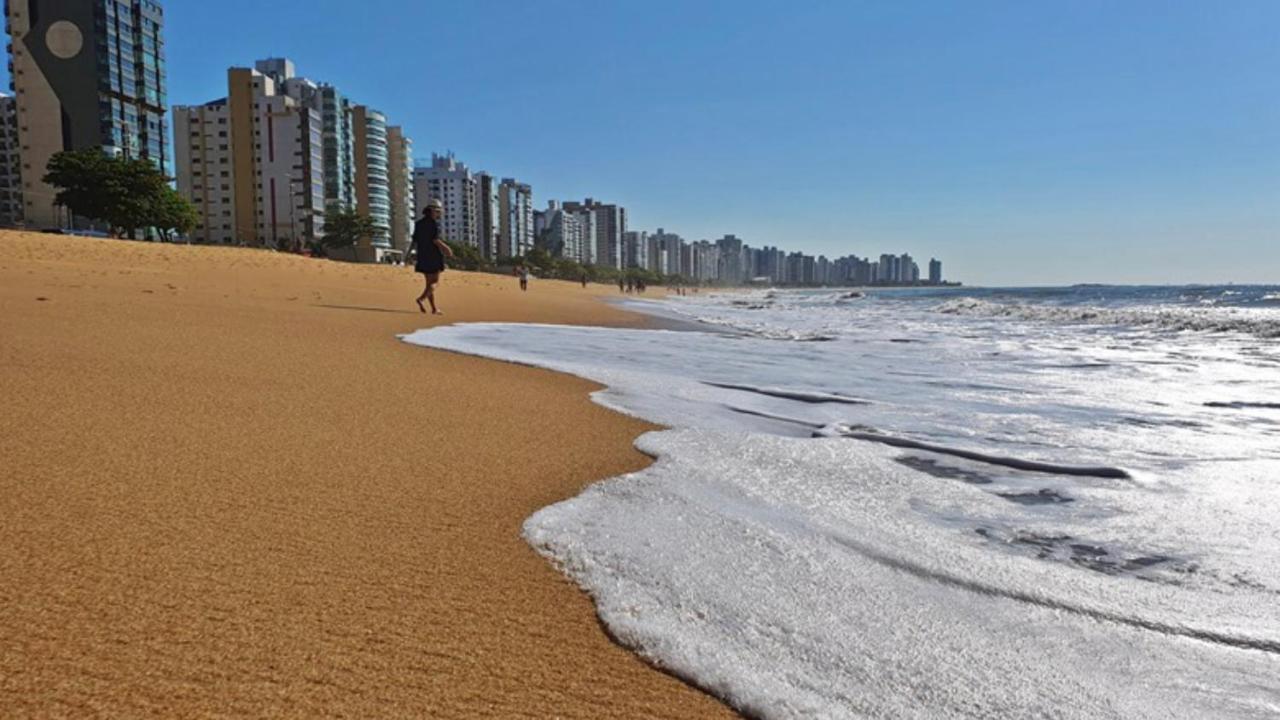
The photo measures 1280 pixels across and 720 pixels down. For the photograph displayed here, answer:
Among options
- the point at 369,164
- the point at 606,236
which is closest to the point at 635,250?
the point at 606,236

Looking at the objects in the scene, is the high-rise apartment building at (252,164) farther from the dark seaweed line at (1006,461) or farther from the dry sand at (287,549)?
the dark seaweed line at (1006,461)

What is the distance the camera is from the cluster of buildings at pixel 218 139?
70000 mm

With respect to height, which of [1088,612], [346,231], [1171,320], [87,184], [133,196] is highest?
[346,231]

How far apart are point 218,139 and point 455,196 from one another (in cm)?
3926

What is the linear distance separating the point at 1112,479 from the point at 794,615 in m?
1.66

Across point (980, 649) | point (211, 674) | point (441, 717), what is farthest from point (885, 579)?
point (211, 674)

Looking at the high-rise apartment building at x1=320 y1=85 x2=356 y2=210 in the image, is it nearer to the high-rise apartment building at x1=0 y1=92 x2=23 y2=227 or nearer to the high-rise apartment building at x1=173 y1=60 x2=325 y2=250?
the high-rise apartment building at x1=173 y1=60 x2=325 y2=250

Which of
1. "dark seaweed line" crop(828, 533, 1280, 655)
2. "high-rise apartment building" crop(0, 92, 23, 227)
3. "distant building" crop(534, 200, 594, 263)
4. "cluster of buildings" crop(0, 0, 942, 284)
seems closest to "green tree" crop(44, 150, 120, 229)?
"cluster of buildings" crop(0, 0, 942, 284)

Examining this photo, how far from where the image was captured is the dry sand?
100cm

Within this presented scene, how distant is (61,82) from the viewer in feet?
230

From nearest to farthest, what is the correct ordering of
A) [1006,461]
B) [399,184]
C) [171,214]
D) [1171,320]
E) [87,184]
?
1. [1006,461]
2. [1171,320]
3. [87,184]
4. [171,214]
5. [399,184]

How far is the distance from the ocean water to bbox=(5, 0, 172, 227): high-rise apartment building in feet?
285

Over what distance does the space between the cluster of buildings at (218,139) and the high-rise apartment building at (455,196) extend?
169 mm

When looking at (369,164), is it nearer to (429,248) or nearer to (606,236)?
(606,236)
